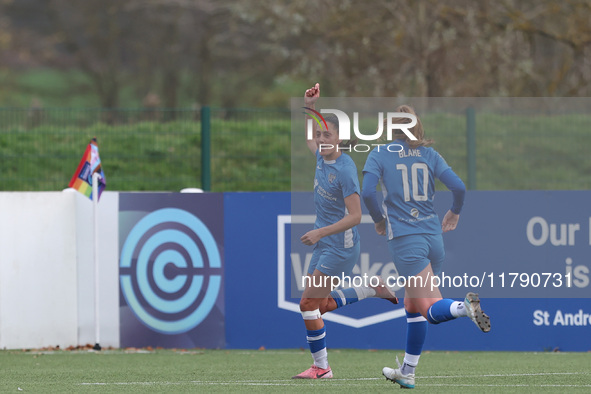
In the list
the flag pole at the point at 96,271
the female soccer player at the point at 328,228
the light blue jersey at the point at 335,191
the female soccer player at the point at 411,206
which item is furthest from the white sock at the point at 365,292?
the flag pole at the point at 96,271

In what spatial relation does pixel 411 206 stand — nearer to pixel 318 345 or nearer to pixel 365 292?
pixel 365 292

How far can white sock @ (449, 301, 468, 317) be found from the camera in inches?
318

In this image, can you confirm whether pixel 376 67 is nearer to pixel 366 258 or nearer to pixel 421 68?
pixel 421 68

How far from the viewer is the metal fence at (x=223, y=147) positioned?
13.9 meters

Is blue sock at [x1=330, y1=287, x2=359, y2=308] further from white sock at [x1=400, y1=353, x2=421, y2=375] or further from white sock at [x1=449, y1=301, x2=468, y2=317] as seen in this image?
white sock at [x1=449, y1=301, x2=468, y2=317]

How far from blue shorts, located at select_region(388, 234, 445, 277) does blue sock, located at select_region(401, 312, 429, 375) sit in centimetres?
46

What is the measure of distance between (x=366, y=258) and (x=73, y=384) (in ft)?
14.2

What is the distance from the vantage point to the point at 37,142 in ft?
48.7

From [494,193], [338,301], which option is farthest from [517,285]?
[338,301]

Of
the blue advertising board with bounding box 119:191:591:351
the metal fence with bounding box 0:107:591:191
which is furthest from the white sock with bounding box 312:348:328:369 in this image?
the metal fence with bounding box 0:107:591:191

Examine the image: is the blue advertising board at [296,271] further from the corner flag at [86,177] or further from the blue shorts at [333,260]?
the blue shorts at [333,260]

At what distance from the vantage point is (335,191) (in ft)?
30.6

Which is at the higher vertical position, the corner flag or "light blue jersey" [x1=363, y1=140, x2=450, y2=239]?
the corner flag

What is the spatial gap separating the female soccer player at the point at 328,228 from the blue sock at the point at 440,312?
1104mm
